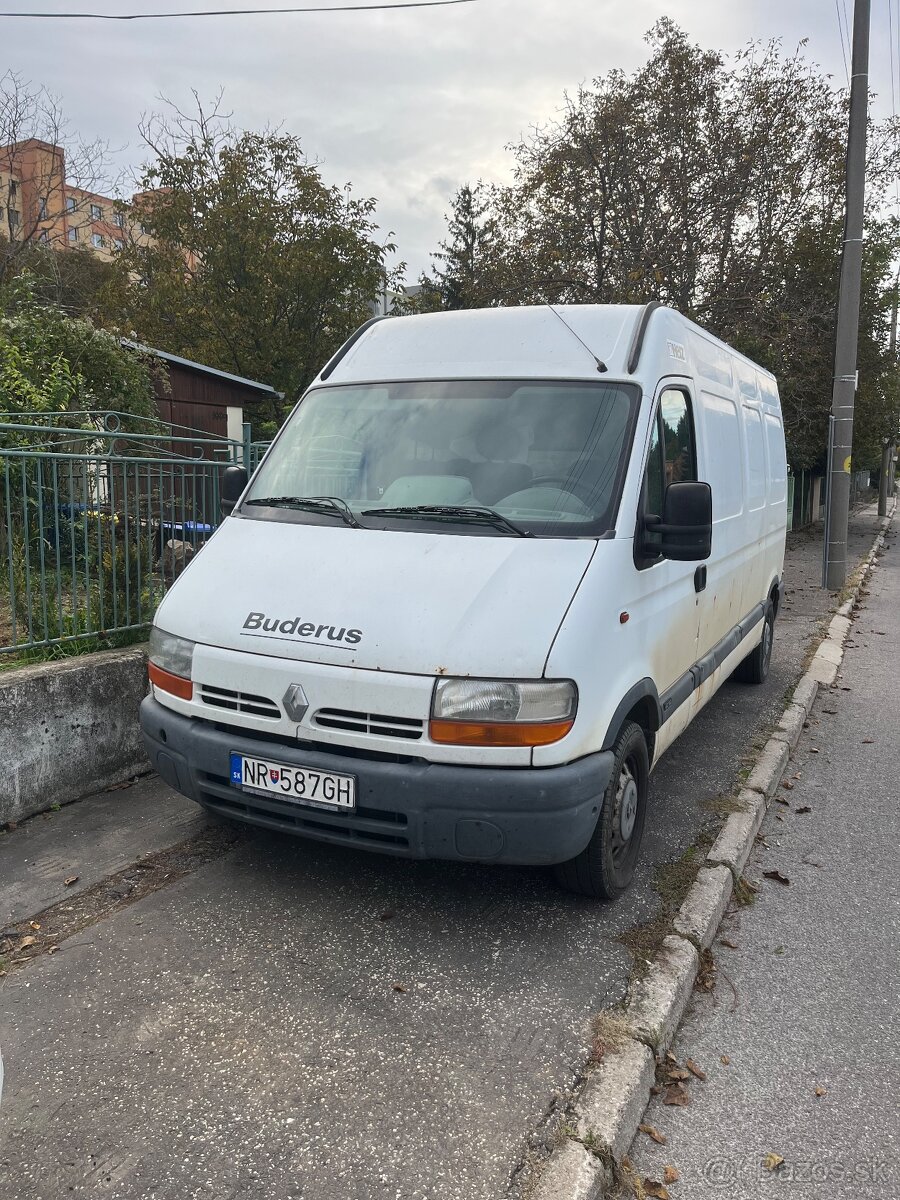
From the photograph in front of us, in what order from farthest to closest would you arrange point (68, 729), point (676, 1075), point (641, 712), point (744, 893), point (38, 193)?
1. point (38, 193)
2. point (68, 729)
3. point (744, 893)
4. point (641, 712)
5. point (676, 1075)

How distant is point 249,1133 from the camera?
7.75 ft

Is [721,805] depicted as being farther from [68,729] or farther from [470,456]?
[68,729]

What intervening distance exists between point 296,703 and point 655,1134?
1744 mm

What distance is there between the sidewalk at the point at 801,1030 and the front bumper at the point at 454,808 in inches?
31.6

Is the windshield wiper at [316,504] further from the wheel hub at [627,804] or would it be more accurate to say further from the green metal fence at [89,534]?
the wheel hub at [627,804]

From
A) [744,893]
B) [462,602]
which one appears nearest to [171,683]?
[462,602]

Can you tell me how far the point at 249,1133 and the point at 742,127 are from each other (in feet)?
64.9

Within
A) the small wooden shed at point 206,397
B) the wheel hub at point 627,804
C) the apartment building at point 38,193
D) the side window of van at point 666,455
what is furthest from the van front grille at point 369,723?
the small wooden shed at point 206,397

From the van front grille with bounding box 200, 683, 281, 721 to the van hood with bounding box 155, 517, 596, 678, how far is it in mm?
178

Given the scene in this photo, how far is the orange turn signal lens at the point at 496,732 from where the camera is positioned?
2963 millimetres

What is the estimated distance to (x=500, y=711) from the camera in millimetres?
2955

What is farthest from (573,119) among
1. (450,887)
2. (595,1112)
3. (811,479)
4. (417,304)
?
(595,1112)

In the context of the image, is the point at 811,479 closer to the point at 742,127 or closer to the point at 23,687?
the point at 742,127

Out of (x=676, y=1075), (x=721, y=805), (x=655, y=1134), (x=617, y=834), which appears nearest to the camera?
(x=655, y=1134)
